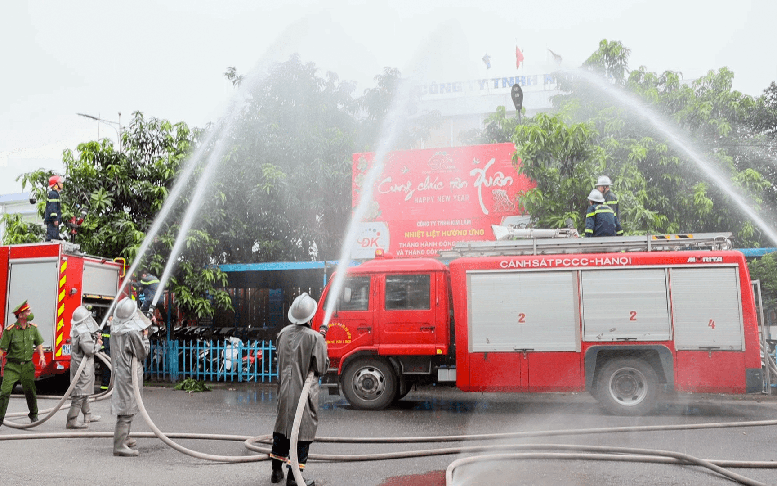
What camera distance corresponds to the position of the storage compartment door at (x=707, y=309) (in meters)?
9.85

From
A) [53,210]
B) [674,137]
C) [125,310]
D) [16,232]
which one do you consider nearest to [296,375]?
[125,310]

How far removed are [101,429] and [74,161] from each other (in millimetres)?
9431

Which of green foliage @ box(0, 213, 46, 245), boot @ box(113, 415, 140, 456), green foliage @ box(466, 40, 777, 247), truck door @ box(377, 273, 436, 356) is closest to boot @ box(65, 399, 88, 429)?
boot @ box(113, 415, 140, 456)

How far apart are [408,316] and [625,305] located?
11.3 ft

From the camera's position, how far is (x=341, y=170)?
18.5m

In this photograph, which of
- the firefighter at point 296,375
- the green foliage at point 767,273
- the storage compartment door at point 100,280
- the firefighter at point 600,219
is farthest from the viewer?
the green foliage at point 767,273

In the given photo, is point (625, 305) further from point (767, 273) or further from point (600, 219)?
point (767, 273)

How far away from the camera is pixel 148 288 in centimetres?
1443

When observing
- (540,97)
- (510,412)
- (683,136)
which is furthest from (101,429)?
(540,97)

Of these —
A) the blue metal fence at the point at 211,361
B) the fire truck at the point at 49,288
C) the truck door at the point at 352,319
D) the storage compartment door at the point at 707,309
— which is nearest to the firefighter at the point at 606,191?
the storage compartment door at the point at 707,309

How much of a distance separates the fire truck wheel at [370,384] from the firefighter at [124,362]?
4.02m

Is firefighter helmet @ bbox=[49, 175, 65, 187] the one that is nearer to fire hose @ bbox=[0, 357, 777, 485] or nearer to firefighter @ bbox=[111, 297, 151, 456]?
fire hose @ bbox=[0, 357, 777, 485]

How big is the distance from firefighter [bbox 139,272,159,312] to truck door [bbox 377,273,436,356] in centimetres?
589

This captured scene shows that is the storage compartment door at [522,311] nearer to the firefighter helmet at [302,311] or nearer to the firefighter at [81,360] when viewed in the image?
the firefighter helmet at [302,311]
